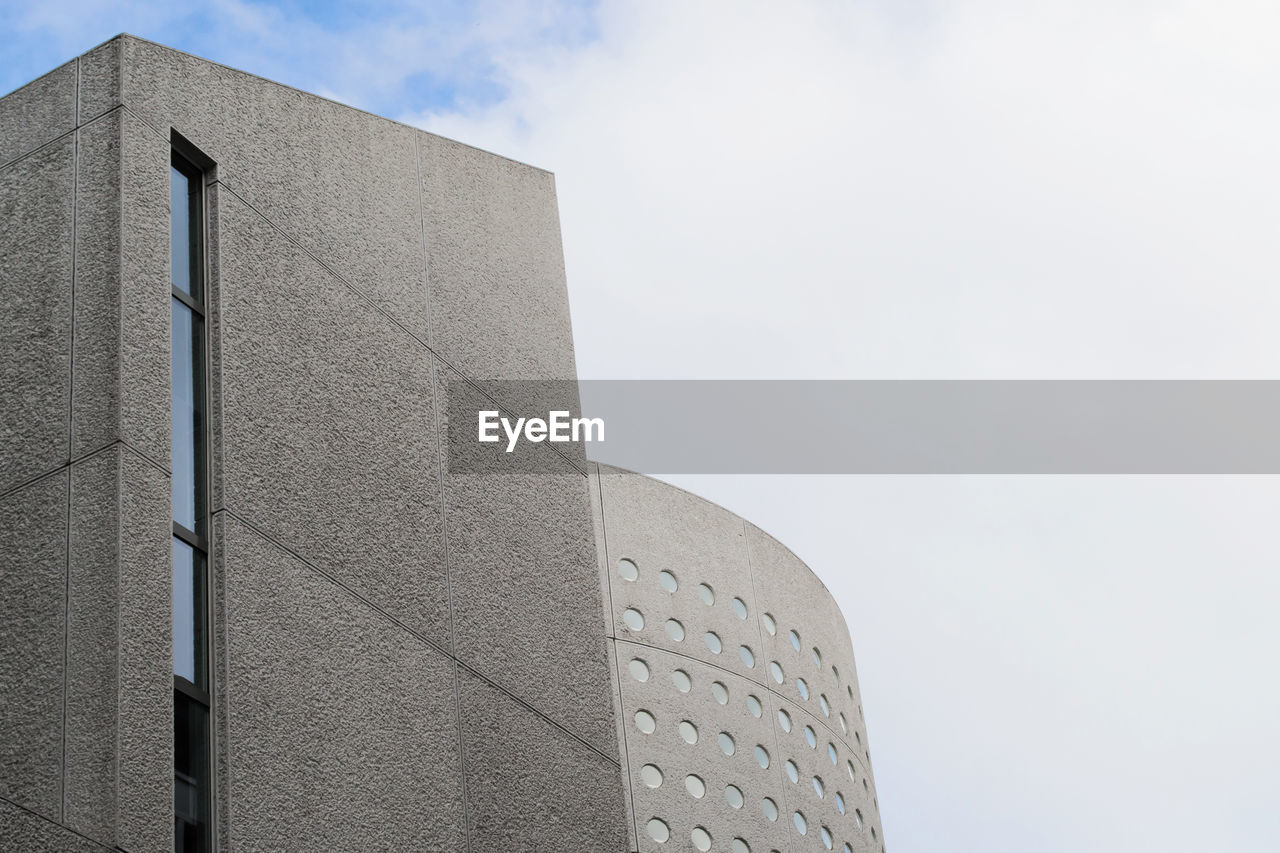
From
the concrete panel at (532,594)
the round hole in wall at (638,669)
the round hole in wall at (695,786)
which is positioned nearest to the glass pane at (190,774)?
the concrete panel at (532,594)

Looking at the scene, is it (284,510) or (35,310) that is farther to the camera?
(284,510)

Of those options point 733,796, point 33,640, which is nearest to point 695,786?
point 733,796

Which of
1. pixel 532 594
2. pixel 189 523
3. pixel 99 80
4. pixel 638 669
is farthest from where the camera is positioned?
pixel 638 669

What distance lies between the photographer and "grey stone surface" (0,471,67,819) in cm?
668

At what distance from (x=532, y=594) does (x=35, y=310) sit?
3.66 metres

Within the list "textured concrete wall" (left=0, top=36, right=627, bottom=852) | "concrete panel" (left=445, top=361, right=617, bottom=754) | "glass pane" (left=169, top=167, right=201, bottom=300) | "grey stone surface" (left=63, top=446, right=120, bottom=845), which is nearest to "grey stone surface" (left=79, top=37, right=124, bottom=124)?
"textured concrete wall" (left=0, top=36, right=627, bottom=852)

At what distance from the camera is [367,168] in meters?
10.3

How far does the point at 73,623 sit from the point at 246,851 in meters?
1.35

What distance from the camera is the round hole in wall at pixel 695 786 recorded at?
65.0 ft

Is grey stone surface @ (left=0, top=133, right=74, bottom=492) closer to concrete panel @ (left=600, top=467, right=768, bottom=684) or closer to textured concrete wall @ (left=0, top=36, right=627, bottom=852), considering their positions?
textured concrete wall @ (left=0, top=36, right=627, bottom=852)

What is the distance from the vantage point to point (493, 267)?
11211 millimetres

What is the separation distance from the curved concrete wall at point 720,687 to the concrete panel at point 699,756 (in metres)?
0.02

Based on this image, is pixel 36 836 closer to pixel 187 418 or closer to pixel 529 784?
pixel 187 418

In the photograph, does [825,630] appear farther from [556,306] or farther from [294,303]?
[294,303]
